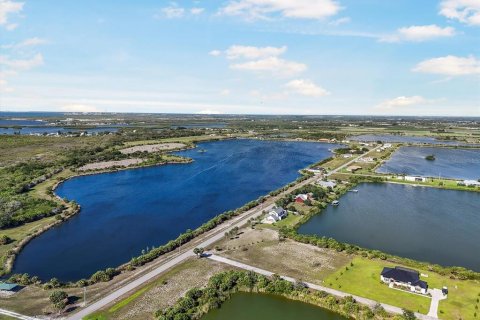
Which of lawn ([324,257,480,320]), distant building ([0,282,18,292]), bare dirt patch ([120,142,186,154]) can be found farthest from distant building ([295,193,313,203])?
bare dirt patch ([120,142,186,154])

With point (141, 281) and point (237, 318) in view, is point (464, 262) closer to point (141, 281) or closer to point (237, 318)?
point (237, 318)

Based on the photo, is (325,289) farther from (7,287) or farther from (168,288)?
(7,287)

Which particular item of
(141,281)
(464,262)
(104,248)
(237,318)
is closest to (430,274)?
(464,262)

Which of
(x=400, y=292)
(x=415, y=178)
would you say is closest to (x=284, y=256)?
(x=400, y=292)

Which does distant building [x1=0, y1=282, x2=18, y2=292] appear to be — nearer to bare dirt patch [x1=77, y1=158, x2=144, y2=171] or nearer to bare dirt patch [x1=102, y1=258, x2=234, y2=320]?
bare dirt patch [x1=102, y1=258, x2=234, y2=320]

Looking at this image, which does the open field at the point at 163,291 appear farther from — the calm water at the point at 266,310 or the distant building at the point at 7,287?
the distant building at the point at 7,287

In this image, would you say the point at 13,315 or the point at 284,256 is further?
the point at 284,256

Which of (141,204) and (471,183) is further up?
(471,183)
